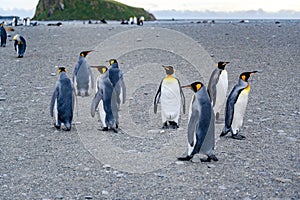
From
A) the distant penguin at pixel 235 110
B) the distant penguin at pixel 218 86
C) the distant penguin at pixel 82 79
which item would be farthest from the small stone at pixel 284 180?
the distant penguin at pixel 82 79

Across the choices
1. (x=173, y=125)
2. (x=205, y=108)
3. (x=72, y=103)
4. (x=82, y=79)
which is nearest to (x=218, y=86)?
(x=173, y=125)

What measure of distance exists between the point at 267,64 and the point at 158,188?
27.5ft

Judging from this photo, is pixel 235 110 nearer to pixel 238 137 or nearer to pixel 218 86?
pixel 238 137

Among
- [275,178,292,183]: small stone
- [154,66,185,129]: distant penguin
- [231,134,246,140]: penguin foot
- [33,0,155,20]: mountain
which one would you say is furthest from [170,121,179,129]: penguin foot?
[33,0,155,20]: mountain

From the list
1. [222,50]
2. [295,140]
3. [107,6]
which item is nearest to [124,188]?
[295,140]

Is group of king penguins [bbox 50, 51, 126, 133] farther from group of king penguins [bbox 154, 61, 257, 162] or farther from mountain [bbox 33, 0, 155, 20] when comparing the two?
mountain [bbox 33, 0, 155, 20]

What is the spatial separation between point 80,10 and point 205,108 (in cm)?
11381

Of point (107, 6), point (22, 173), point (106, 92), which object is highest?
point (107, 6)

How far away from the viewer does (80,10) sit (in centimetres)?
11394

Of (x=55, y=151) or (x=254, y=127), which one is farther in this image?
(x=254, y=127)

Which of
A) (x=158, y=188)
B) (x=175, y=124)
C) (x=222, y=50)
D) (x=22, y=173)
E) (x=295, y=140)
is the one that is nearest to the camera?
(x=158, y=188)

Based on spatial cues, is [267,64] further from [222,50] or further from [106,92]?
[106,92]

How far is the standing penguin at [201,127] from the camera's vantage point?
4.31 meters

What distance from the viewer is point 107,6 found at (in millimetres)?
118750
